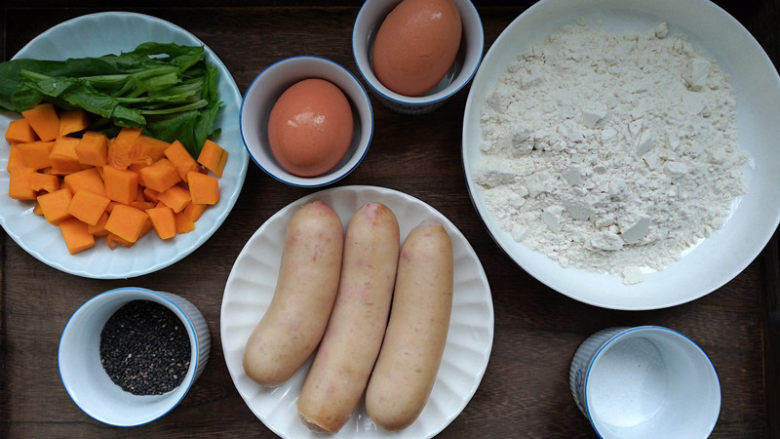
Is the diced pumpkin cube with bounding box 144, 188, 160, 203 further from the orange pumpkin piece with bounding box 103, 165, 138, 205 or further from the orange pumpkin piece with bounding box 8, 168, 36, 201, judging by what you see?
the orange pumpkin piece with bounding box 8, 168, 36, 201

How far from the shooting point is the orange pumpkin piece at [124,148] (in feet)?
3.02

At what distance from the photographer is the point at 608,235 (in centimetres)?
91

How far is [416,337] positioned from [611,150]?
47cm

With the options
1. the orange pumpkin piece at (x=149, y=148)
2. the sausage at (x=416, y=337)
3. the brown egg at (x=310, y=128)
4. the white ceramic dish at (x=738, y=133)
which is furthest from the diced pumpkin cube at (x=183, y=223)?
the white ceramic dish at (x=738, y=133)

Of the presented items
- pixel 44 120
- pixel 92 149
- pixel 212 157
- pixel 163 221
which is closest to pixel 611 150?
pixel 212 157

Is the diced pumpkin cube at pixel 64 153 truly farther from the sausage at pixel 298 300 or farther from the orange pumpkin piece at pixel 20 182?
the sausage at pixel 298 300

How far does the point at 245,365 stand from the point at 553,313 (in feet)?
1.98

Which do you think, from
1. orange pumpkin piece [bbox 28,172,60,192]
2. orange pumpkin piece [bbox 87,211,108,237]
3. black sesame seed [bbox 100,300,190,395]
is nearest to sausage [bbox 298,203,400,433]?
black sesame seed [bbox 100,300,190,395]

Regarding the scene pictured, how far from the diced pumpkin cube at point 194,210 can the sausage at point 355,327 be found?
29 centimetres

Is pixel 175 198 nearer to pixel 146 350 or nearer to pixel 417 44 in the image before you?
pixel 146 350

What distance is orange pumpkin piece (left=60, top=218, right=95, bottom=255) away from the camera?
948mm

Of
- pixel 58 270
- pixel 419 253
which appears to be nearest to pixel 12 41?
pixel 58 270

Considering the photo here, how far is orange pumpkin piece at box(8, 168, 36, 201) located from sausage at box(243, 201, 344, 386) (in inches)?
19.8

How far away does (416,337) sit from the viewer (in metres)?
0.87
